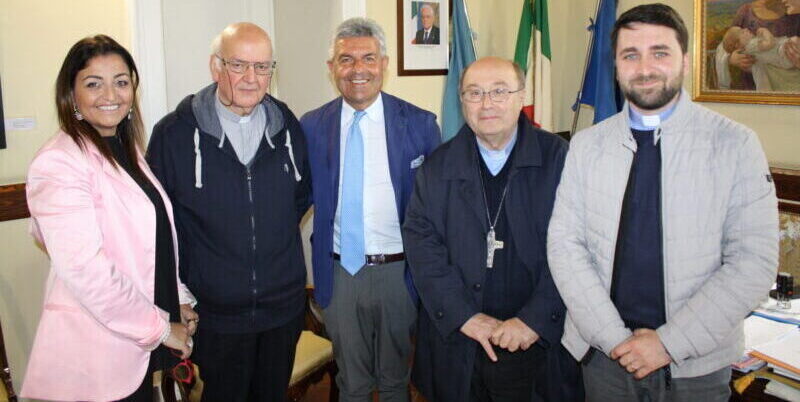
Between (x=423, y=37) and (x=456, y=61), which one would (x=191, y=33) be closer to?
(x=423, y=37)

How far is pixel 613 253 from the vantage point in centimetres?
155

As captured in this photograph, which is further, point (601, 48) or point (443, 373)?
point (601, 48)

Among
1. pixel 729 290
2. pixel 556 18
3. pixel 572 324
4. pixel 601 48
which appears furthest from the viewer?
pixel 556 18

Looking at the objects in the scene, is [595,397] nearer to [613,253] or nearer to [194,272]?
[613,253]

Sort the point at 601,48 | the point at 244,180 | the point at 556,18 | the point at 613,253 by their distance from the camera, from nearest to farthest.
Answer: the point at 613,253, the point at 244,180, the point at 601,48, the point at 556,18

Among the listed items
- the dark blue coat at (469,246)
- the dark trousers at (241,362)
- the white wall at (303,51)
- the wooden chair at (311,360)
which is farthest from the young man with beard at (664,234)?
the white wall at (303,51)

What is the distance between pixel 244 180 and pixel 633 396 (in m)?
1.26

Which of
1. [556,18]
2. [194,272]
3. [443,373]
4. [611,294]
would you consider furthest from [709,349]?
[556,18]

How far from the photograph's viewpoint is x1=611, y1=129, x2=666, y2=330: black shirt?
4.95 feet

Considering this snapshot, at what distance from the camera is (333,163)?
6.97 feet

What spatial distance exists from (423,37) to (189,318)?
2406 millimetres

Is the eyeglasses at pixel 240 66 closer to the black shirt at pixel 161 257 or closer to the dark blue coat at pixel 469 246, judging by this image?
the black shirt at pixel 161 257

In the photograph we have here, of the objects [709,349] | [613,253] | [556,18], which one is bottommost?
[709,349]

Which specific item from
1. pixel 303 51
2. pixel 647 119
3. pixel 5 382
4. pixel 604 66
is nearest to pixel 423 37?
pixel 303 51
